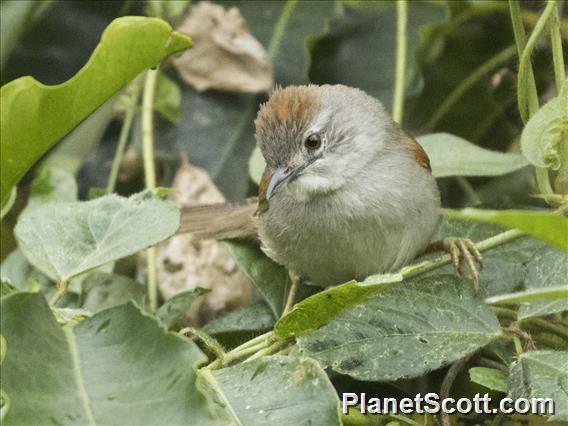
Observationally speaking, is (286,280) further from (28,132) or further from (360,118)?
(28,132)

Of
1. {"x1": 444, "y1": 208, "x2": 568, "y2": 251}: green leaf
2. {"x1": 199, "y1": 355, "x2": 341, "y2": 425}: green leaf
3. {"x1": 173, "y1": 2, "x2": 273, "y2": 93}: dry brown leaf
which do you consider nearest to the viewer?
{"x1": 444, "y1": 208, "x2": 568, "y2": 251}: green leaf

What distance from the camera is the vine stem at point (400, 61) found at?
2.95 metres

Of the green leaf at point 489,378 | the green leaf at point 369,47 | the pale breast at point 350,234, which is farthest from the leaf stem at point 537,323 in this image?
the green leaf at point 369,47

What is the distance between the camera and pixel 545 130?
1955 mm

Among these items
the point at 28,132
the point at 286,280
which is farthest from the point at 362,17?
the point at 28,132

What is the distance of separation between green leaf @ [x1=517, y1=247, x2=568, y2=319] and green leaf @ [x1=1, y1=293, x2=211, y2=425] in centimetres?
71

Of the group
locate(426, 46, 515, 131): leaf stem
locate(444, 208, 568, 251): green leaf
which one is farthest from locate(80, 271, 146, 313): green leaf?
locate(444, 208, 568, 251): green leaf

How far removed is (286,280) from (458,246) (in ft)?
1.75

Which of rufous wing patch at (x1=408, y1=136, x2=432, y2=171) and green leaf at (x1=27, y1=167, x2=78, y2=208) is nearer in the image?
rufous wing patch at (x1=408, y1=136, x2=432, y2=171)

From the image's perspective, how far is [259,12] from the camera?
140 inches

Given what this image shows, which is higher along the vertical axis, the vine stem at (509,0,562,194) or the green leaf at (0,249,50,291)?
the vine stem at (509,0,562,194)

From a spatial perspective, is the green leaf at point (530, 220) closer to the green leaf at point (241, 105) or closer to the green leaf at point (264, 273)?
the green leaf at point (264, 273)

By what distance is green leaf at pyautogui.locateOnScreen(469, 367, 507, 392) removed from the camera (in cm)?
184

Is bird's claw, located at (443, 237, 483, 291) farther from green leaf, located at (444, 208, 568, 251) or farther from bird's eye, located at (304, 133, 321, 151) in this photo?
green leaf, located at (444, 208, 568, 251)
